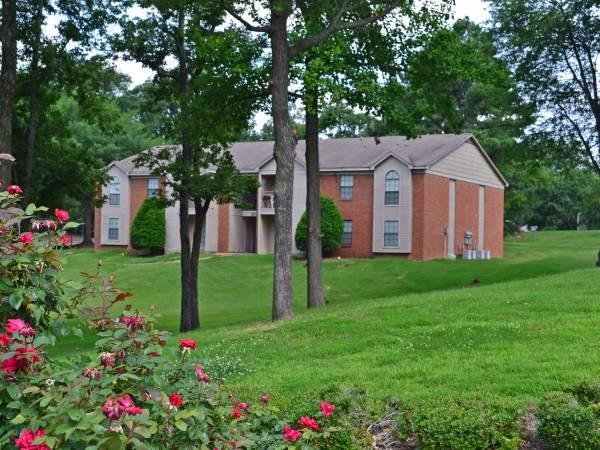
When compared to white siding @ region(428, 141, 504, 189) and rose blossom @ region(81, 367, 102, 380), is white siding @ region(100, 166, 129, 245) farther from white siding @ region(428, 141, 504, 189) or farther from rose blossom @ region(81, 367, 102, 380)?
rose blossom @ region(81, 367, 102, 380)

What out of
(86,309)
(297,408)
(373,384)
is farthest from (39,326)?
(373,384)

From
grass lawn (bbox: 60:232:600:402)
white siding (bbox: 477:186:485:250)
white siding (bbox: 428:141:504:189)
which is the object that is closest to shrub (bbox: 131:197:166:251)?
white siding (bbox: 428:141:504:189)

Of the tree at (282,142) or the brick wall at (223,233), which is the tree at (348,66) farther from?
the brick wall at (223,233)

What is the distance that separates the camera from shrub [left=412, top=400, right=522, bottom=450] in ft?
20.6

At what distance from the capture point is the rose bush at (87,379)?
3822 millimetres

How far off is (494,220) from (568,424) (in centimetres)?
4145

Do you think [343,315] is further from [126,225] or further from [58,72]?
[126,225]

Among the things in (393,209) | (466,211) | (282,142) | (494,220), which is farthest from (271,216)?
(282,142)

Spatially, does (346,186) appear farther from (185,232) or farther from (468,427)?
(468,427)

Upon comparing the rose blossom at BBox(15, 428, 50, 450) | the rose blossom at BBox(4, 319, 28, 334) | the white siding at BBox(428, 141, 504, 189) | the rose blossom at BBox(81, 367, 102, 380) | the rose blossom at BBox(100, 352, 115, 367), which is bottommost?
the rose blossom at BBox(15, 428, 50, 450)

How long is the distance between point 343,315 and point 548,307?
347 centimetres

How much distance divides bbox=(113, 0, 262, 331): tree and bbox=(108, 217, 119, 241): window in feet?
86.3

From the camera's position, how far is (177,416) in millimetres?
4156

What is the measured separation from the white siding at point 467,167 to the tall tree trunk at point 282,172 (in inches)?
951
